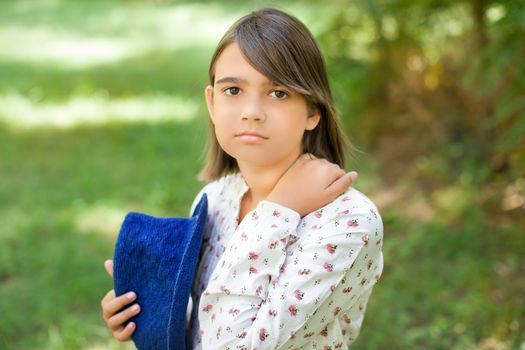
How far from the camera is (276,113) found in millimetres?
1935

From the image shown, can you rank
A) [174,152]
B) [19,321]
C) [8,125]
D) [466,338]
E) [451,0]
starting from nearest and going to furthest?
[466,338] < [19,321] < [451,0] < [174,152] < [8,125]

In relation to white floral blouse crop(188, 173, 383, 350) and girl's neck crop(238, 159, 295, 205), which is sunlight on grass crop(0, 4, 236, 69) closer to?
girl's neck crop(238, 159, 295, 205)

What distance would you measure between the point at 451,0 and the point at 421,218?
1.55 meters

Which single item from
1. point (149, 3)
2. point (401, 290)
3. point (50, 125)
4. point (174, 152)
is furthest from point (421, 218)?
point (149, 3)

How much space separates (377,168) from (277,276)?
12.7 feet

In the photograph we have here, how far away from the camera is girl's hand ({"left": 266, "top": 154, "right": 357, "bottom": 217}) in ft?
6.48

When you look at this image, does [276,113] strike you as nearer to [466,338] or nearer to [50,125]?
[466,338]

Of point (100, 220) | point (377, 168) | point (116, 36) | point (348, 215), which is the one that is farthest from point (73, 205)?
point (116, 36)

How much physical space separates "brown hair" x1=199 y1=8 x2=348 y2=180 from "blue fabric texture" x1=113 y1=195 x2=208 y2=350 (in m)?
0.44

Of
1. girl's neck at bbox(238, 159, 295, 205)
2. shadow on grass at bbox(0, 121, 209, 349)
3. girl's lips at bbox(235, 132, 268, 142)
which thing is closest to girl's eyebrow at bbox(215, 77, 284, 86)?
girl's lips at bbox(235, 132, 268, 142)

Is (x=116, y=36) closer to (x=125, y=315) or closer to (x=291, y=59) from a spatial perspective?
(x=125, y=315)

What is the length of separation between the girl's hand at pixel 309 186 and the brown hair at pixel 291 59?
4.7 inches

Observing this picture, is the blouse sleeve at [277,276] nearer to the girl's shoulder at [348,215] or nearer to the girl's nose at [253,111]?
the girl's shoulder at [348,215]

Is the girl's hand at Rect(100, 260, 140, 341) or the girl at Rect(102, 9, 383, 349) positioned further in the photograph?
the girl's hand at Rect(100, 260, 140, 341)
